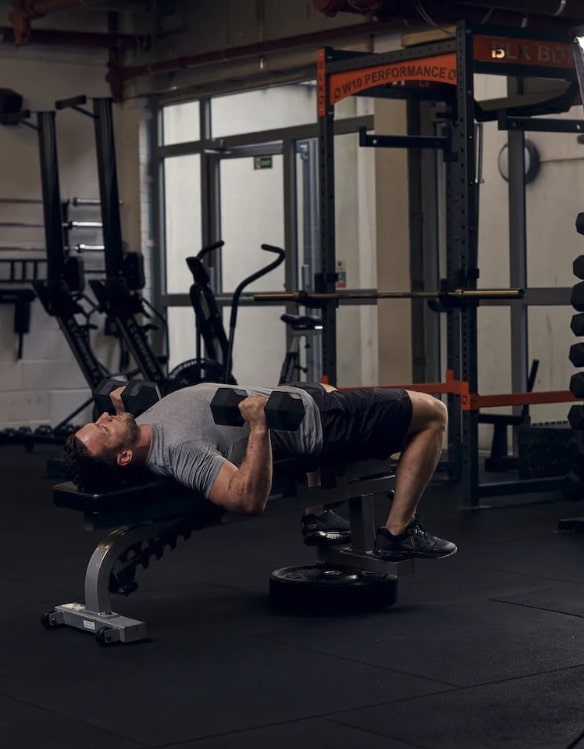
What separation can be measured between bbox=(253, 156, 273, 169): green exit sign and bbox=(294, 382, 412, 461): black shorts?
539cm

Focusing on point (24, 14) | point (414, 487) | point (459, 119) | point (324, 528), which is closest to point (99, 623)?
point (324, 528)

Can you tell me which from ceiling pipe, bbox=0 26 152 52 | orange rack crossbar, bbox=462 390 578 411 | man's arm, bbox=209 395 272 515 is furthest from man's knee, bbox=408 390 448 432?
ceiling pipe, bbox=0 26 152 52

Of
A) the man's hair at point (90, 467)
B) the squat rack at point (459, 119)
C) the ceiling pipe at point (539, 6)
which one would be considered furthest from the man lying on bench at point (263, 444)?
the ceiling pipe at point (539, 6)

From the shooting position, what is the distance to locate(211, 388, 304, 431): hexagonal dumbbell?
3.52 meters

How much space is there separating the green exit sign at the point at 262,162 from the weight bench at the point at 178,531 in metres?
5.30

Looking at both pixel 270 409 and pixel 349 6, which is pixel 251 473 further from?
pixel 349 6

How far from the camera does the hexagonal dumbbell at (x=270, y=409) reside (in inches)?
138

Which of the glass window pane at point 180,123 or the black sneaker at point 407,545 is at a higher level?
the glass window pane at point 180,123

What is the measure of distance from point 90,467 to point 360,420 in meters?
0.83

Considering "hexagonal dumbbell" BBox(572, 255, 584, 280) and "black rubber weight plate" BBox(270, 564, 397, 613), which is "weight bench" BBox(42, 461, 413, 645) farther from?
"hexagonal dumbbell" BBox(572, 255, 584, 280)

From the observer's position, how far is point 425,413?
397 centimetres

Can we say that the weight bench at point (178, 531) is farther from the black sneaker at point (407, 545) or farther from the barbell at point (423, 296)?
the barbell at point (423, 296)

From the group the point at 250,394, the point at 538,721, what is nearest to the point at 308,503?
the point at 250,394

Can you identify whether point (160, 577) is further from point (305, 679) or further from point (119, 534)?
point (305, 679)
